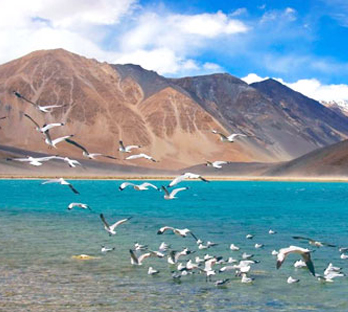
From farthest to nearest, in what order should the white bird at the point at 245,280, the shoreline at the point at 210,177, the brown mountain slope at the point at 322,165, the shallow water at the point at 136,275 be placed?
the brown mountain slope at the point at 322,165 < the shoreline at the point at 210,177 < the white bird at the point at 245,280 < the shallow water at the point at 136,275

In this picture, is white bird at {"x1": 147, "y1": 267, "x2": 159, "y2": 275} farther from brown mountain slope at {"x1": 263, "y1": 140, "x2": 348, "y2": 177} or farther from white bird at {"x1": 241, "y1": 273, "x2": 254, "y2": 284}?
brown mountain slope at {"x1": 263, "y1": 140, "x2": 348, "y2": 177}

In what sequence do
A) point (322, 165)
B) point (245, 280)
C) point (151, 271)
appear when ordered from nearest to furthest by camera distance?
point (245, 280), point (151, 271), point (322, 165)

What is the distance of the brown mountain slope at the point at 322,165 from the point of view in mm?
155750

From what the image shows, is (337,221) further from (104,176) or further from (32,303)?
(104,176)

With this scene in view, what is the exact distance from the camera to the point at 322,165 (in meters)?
159

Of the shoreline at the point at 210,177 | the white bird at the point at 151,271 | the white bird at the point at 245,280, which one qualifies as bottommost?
the white bird at the point at 245,280

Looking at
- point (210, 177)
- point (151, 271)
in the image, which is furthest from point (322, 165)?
point (151, 271)

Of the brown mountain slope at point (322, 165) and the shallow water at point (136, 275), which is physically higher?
the brown mountain slope at point (322, 165)

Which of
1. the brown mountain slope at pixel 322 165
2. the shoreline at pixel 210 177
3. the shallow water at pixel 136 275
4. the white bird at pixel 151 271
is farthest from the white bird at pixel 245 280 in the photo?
the brown mountain slope at pixel 322 165

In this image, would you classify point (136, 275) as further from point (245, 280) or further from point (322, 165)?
point (322, 165)

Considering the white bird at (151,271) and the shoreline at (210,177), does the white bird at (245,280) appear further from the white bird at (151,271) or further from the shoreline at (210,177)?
the shoreline at (210,177)

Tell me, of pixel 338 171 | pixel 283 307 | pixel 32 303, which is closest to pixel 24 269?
pixel 32 303

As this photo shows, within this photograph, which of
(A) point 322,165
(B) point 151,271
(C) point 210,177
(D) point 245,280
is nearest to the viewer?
(D) point 245,280

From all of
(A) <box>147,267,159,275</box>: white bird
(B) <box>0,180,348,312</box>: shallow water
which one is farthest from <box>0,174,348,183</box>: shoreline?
(A) <box>147,267,159,275</box>: white bird
